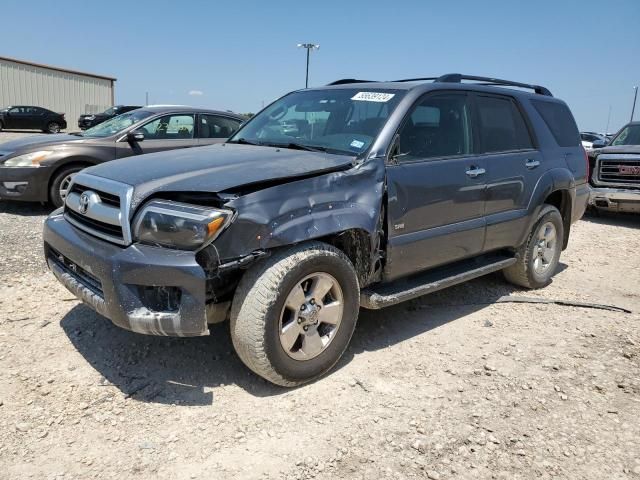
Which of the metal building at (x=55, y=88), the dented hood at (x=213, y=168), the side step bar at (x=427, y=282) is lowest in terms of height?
the side step bar at (x=427, y=282)

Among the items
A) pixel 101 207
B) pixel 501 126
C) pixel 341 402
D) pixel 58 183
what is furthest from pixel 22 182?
pixel 501 126

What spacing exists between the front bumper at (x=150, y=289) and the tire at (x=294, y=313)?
0.27 metres

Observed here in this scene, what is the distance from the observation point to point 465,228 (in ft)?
13.5

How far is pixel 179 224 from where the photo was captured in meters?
2.75

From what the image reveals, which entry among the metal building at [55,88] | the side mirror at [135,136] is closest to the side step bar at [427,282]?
the side mirror at [135,136]

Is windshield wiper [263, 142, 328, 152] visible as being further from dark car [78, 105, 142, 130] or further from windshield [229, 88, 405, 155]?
dark car [78, 105, 142, 130]

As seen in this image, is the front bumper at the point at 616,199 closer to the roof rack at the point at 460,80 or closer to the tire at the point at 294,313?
the roof rack at the point at 460,80

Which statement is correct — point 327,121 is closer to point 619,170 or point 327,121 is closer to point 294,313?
point 294,313

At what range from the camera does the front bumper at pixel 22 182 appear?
6.98 metres

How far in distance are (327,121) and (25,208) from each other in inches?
220

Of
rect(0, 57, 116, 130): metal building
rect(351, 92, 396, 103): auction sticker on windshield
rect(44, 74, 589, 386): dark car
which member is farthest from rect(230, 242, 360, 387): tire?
rect(0, 57, 116, 130): metal building

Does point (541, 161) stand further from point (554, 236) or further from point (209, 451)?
point (209, 451)

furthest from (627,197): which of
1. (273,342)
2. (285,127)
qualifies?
(273,342)

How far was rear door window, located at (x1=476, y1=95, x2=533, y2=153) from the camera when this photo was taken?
440 cm
